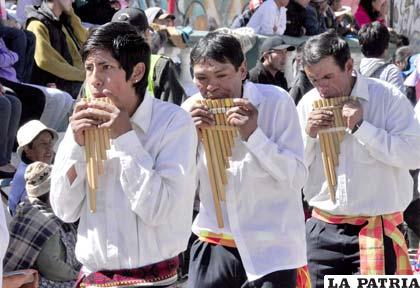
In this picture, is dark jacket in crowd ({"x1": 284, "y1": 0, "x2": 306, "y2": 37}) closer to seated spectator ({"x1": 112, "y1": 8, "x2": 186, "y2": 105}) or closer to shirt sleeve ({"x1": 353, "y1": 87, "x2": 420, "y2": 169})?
seated spectator ({"x1": 112, "y1": 8, "x2": 186, "y2": 105})

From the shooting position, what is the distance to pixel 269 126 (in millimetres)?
4730

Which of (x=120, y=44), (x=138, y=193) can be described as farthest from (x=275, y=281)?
(x=120, y=44)

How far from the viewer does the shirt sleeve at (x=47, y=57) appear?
8.89 m

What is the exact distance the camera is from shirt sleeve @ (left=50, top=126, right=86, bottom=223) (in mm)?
3980

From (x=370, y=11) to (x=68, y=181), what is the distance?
39.1 ft

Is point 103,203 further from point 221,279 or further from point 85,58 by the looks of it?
point 221,279

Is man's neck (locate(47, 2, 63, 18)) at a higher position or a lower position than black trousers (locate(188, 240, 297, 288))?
higher

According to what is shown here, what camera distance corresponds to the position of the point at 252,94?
4.77m

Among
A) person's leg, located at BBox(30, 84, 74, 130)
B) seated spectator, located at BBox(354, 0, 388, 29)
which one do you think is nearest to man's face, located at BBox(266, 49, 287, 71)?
person's leg, located at BBox(30, 84, 74, 130)

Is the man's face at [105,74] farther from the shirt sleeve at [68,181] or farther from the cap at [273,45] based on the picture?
the cap at [273,45]

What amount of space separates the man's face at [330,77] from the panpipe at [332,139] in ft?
0.20

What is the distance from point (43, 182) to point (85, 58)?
78.7 inches

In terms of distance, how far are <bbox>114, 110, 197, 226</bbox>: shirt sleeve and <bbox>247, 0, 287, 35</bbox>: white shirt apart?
826 cm

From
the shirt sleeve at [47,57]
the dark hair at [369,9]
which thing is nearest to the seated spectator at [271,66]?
the shirt sleeve at [47,57]
